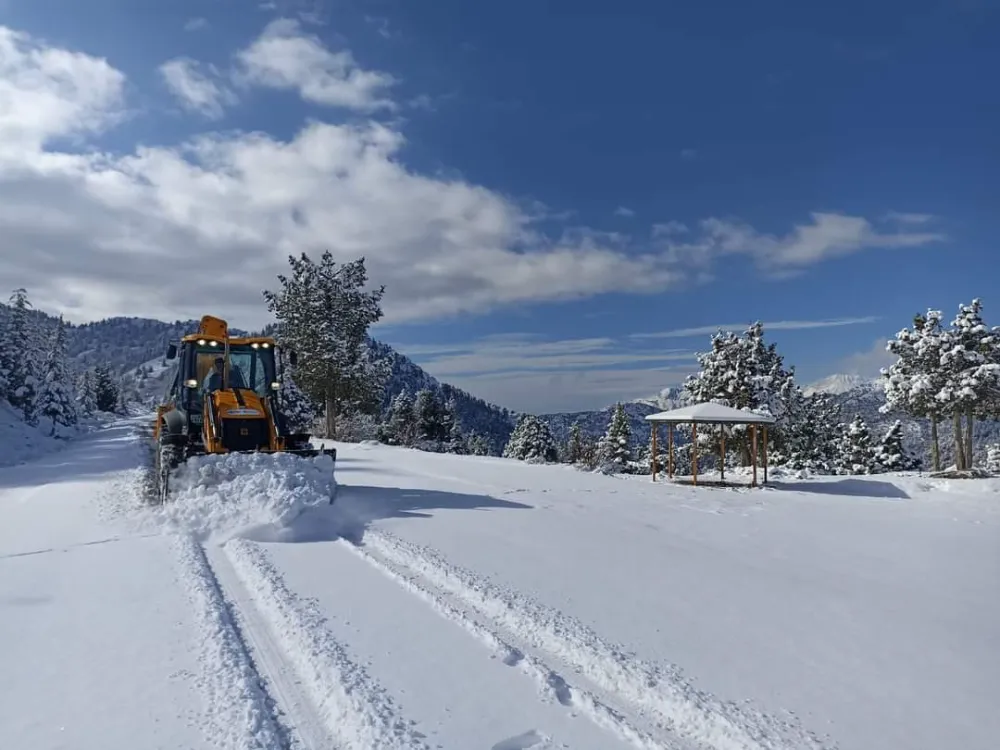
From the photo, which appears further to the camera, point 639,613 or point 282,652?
point 639,613

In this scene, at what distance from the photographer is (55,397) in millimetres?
41281

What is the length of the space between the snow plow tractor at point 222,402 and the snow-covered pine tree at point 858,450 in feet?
121

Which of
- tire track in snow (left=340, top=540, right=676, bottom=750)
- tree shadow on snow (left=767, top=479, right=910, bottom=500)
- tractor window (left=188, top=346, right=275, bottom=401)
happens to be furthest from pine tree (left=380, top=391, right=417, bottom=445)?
tire track in snow (left=340, top=540, right=676, bottom=750)

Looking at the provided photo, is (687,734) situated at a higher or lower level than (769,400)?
lower

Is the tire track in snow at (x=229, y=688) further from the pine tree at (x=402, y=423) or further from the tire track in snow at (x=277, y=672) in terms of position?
the pine tree at (x=402, y=423)

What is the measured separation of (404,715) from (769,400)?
2927 cm

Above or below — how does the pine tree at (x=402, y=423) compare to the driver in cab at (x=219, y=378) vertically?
below

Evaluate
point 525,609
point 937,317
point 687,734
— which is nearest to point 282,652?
point 525,609

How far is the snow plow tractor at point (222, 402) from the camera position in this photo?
33.9ft

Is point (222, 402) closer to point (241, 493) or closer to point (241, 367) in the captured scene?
point (241, 367)

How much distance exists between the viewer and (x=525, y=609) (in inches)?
201

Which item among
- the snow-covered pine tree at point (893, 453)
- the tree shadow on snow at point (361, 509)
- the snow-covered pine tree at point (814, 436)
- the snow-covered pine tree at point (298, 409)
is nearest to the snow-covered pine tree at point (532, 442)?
the snow-covered pine tree at point (814, 436)

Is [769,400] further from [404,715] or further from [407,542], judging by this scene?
[404,715]

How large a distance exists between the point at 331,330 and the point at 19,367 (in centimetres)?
2154
